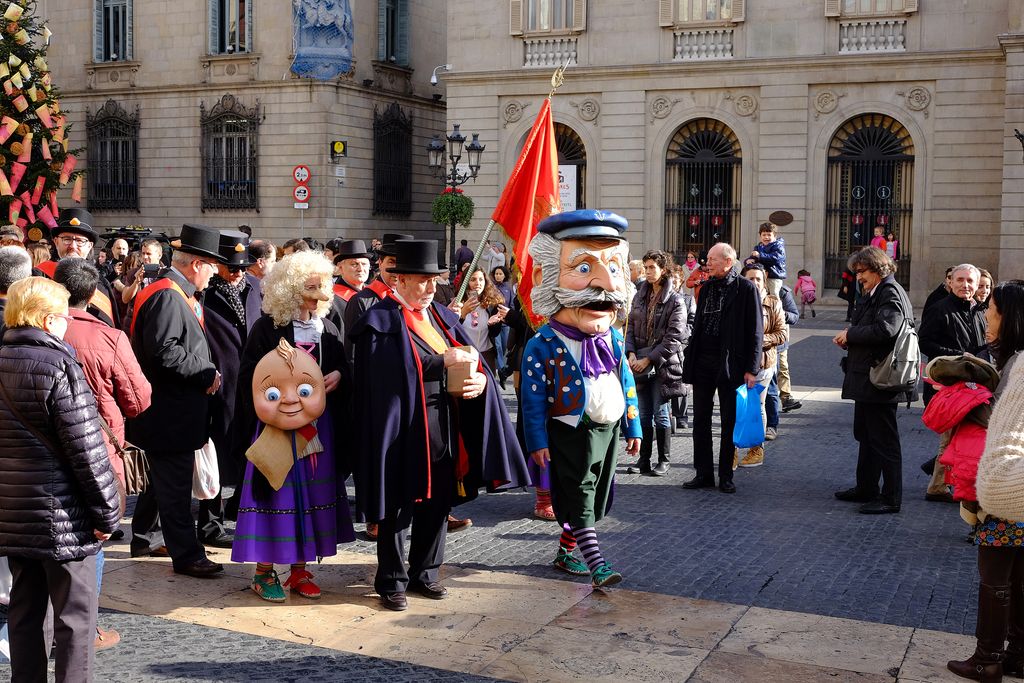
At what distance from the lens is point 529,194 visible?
8273 mm

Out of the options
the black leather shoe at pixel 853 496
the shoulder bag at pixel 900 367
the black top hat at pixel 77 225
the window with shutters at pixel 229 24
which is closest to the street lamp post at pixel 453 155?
the window with shutters at pixel 229 24

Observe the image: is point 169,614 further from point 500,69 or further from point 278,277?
point 500,69

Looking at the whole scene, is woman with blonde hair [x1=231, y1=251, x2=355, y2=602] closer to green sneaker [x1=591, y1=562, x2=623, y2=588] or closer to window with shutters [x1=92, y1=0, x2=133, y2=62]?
green sneaker [x1=591, y1=562, x2=623, y2=588]

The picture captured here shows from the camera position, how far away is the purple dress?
5922 millimetres

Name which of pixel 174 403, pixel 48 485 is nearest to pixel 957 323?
pixel 174 403

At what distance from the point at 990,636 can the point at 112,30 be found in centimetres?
3579

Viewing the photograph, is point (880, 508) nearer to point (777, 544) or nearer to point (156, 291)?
point (777, 544)

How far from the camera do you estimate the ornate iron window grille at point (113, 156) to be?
35938 millimetres

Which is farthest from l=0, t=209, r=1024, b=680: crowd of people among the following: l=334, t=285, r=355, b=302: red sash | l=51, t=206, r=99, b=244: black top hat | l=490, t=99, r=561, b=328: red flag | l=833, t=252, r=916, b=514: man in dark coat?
l=833, t=252, r=916, b=514: man in dark coat

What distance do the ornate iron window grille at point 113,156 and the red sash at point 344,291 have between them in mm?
29354

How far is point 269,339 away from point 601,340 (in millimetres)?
1858

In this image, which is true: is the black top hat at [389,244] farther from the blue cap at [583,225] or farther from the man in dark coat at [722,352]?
the man in dark coat at [722,352]

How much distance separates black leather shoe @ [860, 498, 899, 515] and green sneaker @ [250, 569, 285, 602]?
431cm

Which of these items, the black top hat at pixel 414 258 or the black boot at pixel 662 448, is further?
the black boot at pixel 662 448
